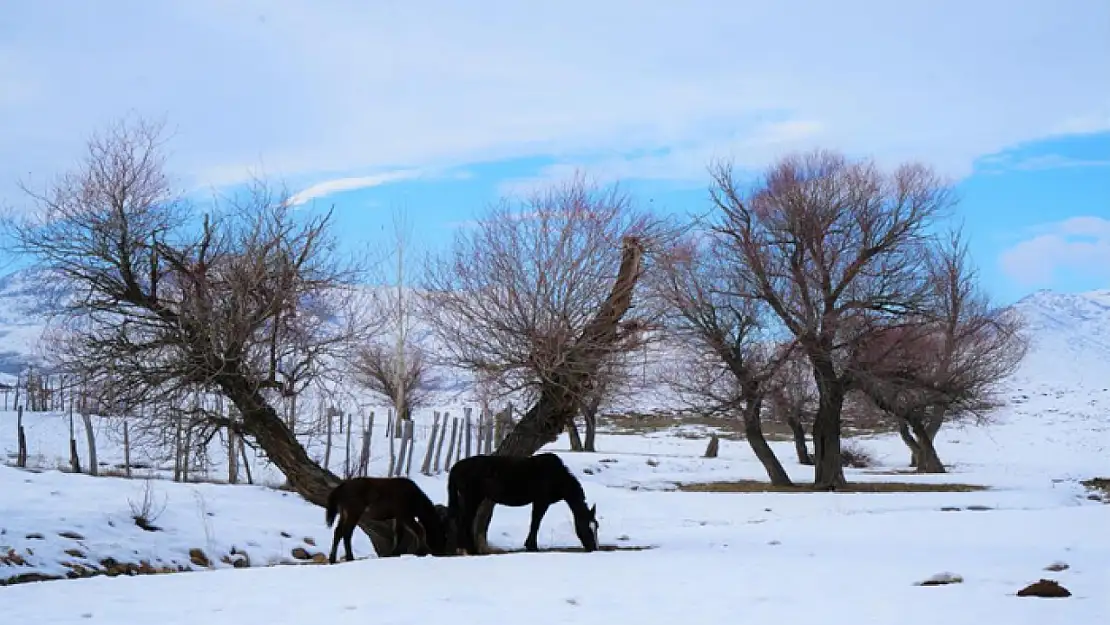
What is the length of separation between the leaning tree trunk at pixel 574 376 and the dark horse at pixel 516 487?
46.8 inches

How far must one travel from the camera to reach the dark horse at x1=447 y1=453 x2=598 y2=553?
13.5 metres

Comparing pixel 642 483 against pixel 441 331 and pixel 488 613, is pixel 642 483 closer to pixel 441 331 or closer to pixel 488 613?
pixel 441 331

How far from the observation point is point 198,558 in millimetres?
15141

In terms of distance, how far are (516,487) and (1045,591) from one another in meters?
6.60

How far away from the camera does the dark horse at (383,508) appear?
12.6 m

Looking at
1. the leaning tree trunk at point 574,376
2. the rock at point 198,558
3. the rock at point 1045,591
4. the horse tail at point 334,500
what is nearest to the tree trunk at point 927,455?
the leaning tree trunk at point 574,376

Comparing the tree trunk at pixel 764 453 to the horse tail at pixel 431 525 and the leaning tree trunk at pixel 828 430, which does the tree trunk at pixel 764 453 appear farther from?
the horse tail at pixel 431 525

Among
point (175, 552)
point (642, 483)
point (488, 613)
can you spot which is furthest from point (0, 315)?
point (488, 613)

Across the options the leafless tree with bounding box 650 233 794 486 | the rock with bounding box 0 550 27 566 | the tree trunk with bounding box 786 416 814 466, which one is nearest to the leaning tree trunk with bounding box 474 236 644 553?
the rock with bounding box 0 550 27 566

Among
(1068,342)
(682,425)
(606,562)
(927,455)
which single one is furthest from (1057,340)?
(606,562)

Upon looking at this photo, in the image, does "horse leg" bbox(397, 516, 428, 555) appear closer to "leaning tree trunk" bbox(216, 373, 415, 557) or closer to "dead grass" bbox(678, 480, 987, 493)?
"leaning tree trunk" bbox(216, 373, 415, 557)

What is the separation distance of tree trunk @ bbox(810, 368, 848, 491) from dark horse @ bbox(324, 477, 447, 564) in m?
17.7

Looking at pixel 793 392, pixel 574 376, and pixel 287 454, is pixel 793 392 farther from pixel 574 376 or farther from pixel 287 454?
pixel 287 454

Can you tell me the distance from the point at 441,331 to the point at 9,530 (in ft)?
21.9
